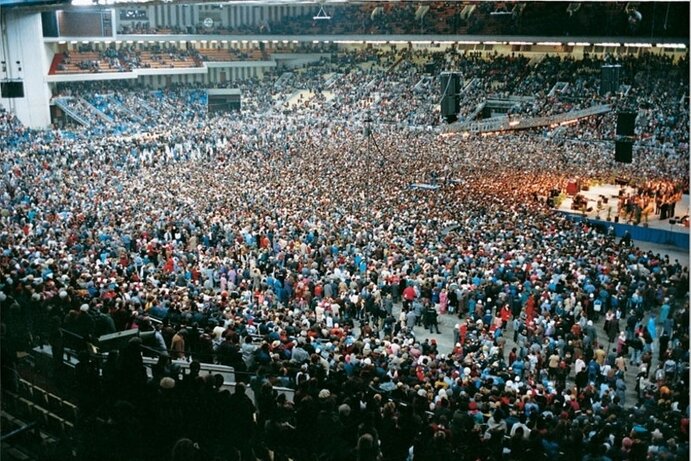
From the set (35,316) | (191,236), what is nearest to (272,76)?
(191,236)

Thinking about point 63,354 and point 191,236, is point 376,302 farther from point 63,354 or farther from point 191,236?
point 63,354

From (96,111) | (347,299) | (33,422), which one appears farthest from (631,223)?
(96,111)

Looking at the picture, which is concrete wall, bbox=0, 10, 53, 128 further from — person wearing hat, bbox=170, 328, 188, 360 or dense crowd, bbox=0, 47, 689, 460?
person wearing hat, bbox=170, 328, 188, 360

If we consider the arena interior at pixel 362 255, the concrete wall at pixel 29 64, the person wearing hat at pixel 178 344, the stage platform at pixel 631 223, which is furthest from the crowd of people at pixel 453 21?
the person wearing hat at pixel 178 344

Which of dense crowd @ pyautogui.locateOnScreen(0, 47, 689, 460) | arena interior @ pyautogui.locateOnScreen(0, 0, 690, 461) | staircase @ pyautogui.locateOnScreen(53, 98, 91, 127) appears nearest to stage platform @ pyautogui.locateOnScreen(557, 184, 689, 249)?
arena interior @ pyautogui.locateOnScreen(0, 0, 690, 461)

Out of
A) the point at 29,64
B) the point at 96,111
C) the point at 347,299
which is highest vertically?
the point at 29,64

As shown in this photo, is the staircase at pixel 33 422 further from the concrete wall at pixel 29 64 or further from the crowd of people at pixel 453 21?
the concrete wall at pixel 29 64

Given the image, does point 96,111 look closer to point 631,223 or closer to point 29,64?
point 29,64
